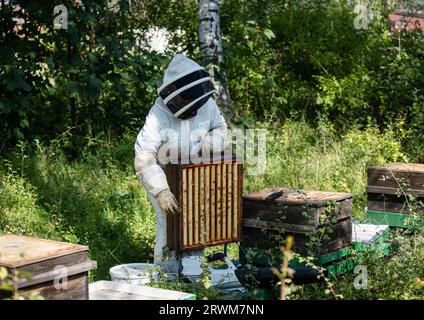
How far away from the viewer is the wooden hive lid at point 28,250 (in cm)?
376

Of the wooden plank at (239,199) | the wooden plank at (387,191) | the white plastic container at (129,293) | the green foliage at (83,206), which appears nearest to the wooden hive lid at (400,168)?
the wooden plank at (387,191)

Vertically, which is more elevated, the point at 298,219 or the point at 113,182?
the point at 113,182

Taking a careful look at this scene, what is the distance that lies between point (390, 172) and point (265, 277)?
198 centimetres

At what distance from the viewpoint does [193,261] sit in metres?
5.29

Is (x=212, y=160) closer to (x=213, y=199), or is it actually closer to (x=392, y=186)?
(x=213, y=199)

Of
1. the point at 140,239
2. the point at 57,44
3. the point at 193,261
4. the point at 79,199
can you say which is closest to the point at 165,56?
the point at 57,44

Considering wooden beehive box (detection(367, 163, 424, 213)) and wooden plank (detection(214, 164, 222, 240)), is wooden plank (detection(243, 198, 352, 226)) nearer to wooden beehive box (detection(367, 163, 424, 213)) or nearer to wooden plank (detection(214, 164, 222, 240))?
wooden plank (detection(214, 164, 222, 240))

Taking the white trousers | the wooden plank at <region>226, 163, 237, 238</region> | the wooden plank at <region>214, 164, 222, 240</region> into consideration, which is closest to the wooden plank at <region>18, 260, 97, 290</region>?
the white trousers

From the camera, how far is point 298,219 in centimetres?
516

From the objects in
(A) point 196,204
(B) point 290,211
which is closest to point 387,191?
(B) point 290,211

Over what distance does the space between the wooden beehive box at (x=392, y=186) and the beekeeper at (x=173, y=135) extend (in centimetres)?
161

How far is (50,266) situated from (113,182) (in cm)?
403

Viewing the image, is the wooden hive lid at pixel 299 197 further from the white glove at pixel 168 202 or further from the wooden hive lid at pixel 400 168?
the wooden hive lid at pixel 400 168
